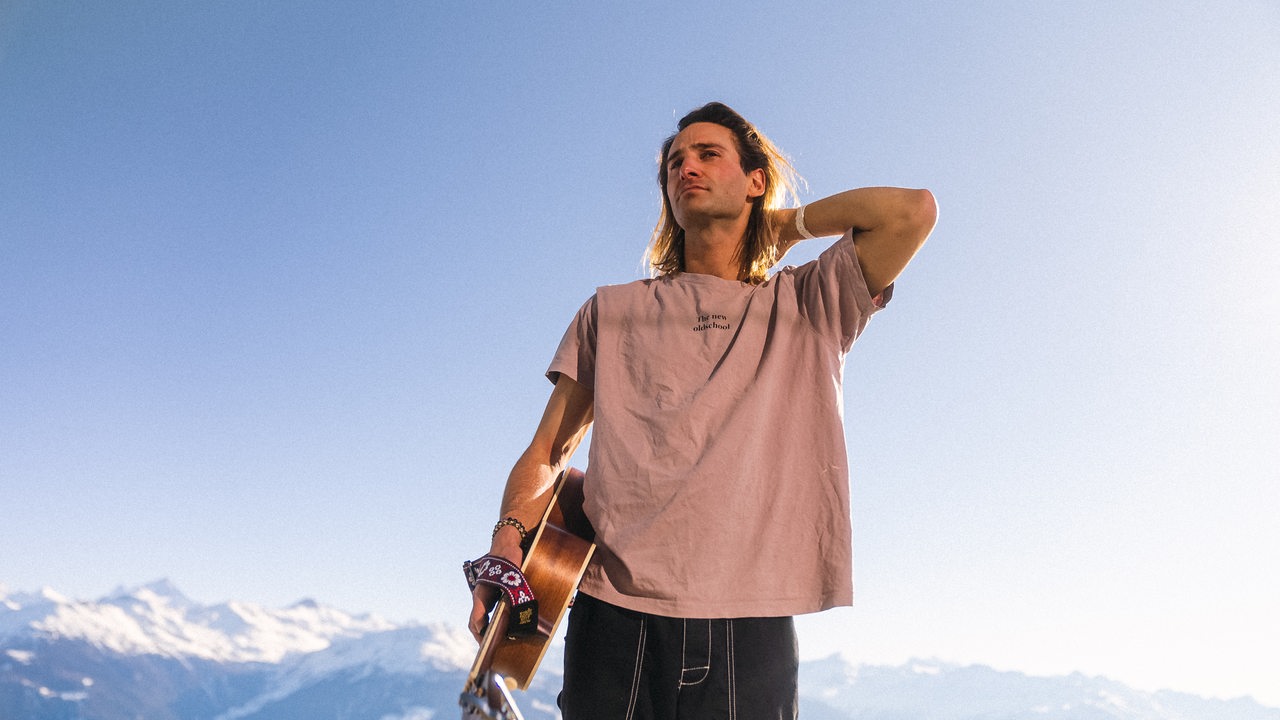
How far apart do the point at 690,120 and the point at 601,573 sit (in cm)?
128

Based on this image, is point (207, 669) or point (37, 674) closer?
point (37, 674)

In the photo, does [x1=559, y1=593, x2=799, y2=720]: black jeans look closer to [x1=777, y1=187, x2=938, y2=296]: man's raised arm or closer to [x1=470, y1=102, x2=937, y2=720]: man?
[x1=470, y1=102, x2=937, y2=720]: man

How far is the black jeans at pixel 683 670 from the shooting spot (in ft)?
4.41

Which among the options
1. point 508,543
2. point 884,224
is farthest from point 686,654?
point 884,224

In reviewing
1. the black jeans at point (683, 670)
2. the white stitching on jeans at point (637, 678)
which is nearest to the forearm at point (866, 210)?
the black jeans at point (683, 670)

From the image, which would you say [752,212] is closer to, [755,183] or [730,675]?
[755,183]

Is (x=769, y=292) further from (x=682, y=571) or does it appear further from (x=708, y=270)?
(x=682, y=571)

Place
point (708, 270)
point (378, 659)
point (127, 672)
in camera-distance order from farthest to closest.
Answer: point (378, 659) < point (127, 672) < point (708, 270)

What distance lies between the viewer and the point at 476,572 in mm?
1527

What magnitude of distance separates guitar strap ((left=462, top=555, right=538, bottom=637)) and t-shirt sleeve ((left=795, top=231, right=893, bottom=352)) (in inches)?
32.7

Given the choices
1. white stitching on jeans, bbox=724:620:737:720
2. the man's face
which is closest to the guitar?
white stitching on jeans, bbox=724:620:737:720

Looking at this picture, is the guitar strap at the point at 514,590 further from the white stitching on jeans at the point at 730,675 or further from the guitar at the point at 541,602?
the white stitching on jeans at the point at 730,675

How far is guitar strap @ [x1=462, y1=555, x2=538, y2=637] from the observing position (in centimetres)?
146

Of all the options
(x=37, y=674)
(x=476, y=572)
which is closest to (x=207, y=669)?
(x=37, y=674)
